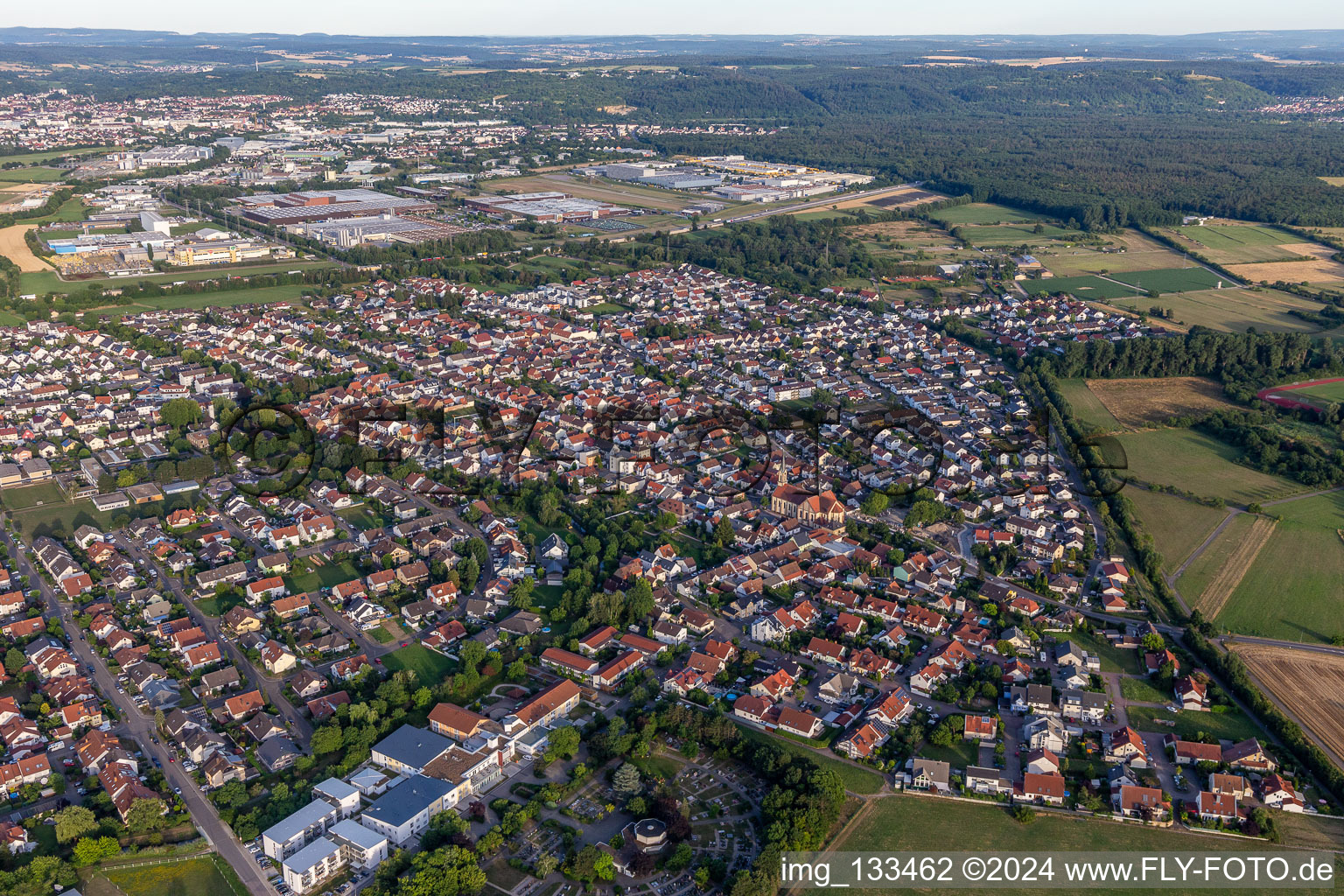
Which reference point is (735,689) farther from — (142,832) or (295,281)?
(295,281)

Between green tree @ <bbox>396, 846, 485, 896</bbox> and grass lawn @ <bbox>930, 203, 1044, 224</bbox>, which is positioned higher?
grass lawn @ <bbox>930, 203, 1044, 224</bbox>

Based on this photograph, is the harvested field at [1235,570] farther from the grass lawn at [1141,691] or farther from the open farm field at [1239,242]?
the open farm field at [1239,242]

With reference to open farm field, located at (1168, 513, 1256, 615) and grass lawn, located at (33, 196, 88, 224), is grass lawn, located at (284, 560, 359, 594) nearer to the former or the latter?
open farm field, located at (1168, 513, 1256, 615)

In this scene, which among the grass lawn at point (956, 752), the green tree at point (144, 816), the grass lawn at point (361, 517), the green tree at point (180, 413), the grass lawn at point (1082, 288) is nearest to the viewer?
the green tree at point (144, 816)

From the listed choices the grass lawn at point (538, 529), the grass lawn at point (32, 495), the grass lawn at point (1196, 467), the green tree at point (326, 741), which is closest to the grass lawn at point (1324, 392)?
the grass lawn at point (1196, 467)

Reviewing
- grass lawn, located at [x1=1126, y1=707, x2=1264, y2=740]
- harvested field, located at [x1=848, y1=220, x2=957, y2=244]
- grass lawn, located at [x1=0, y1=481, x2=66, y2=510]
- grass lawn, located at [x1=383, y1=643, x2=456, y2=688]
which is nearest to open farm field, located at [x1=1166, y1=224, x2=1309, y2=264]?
harvested field, located at [x1=848, y1=220, x2=957, y2=244]

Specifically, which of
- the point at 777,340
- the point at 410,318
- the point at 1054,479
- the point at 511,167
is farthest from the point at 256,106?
the point at 1054,479

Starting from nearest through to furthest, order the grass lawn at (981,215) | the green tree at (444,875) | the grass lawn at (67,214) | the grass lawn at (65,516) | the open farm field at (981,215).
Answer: the green tree at (444,875) < the grass lawn at (65,516) < the grass lawn at (67,214) < the open farm field at (981,215) < the grass lawn at (981,215)
